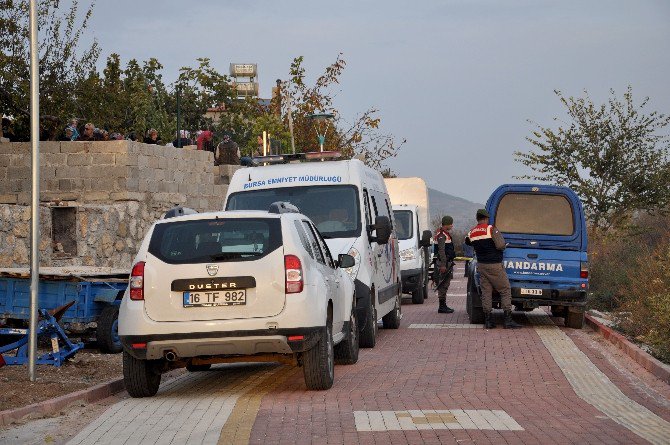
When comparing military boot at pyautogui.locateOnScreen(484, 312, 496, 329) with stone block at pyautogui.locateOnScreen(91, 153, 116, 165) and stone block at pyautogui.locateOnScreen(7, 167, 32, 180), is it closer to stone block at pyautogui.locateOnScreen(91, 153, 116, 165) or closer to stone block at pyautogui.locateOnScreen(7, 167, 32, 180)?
stone block at pyautogui.locateOnScreen(91, 153, 116, 165)

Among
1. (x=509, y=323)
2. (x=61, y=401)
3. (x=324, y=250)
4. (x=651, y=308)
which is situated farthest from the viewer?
(x=509, y=323)

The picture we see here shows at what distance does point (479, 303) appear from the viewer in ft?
70.7

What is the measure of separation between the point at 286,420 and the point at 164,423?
101cm

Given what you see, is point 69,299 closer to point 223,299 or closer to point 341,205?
point 341,205

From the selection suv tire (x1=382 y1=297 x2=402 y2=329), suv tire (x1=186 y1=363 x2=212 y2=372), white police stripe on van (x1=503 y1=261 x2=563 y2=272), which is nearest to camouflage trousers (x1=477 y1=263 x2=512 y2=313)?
white police stripe on van (x1=503 y1=261 x2=563 y2=272)

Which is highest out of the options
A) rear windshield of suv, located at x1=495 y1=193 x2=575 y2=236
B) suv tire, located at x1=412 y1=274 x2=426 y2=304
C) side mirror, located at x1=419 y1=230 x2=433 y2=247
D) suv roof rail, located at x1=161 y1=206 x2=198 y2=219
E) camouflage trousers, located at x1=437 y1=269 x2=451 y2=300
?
rear windshield of suv, located at x1=495 y1=193 x2=575 y2=236

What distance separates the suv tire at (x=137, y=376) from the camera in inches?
496

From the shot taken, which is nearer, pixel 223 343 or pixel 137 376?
pixel 223 343

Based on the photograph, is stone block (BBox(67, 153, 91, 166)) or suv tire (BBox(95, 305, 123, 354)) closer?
suv tire (BBox(95, 305, 123, 354))

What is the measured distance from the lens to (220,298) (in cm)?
1217

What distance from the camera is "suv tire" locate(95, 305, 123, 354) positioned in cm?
1683

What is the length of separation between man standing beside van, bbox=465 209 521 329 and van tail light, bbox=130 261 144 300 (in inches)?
356

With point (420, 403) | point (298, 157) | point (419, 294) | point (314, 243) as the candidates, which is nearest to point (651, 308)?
point (298, 157)

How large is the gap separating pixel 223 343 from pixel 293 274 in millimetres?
910
